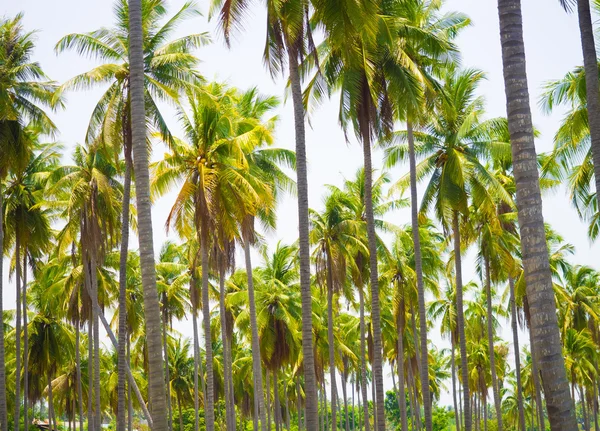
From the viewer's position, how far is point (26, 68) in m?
25.9

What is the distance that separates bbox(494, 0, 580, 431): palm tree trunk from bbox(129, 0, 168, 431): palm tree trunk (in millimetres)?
7693

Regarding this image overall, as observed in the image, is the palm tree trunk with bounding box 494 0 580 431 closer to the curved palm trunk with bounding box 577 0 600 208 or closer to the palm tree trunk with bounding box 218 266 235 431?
the curved palm trunk with bounding box 577 0 600 208

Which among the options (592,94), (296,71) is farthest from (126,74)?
(592,94)

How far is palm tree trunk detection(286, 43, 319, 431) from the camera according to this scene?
59.1 ft

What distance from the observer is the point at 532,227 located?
28.9 ft

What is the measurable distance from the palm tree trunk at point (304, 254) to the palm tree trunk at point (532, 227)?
9.60 metres

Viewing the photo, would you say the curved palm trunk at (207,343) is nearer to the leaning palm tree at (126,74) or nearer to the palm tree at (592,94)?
the leaning palm tree at (126,74)

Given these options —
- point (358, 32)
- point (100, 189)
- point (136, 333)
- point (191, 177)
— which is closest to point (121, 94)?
point (191, 177)

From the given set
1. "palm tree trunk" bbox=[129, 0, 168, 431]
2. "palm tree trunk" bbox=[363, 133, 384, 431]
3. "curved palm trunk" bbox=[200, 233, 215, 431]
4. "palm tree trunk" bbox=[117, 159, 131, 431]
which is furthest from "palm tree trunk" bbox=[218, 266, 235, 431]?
"palm tree trunk" bbox=[129, 0, 168, 431]

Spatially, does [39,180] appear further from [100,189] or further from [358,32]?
[358,32]

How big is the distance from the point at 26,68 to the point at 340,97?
11324 millimetres

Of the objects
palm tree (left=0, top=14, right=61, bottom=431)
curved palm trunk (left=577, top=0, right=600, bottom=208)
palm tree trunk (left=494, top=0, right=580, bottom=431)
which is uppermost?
palm tree (left=0, top=14, right=61, bottom=431)

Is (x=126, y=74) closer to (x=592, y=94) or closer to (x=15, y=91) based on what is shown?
(x=15, y=91)

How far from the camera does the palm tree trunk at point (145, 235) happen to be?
1406 cm
